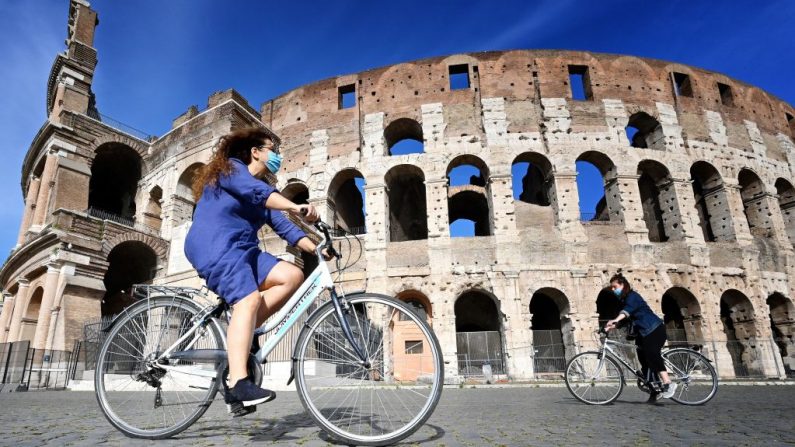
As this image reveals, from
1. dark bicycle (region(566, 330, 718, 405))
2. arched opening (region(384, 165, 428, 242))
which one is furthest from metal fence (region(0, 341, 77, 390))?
dark bicycle (region(566, 330, 718, 405))

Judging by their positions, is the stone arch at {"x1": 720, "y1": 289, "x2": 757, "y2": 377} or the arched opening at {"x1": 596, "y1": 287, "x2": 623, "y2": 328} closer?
the stone arch at {"x1": 720, "y1": 289, "x2": 757, "y2": 377}

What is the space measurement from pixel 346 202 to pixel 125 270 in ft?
29.5

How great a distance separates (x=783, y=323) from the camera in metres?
17.0

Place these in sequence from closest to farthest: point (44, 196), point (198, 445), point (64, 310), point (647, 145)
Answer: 1. point (198, 445)
2. point (64, 310)
3. point (44, 196)
4. point (647, 145)

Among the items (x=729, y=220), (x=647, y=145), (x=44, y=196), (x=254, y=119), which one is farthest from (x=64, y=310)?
(x=729, y=220)

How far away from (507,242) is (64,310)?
1359cm

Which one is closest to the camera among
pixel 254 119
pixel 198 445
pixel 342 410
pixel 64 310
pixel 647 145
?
pixel 198 445

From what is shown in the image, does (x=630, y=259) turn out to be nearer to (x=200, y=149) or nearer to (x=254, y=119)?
(x=254, y=119)

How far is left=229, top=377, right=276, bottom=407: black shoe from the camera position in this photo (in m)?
2.03

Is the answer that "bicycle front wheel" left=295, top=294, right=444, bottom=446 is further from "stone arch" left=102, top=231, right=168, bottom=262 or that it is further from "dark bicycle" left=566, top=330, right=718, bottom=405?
"stone arch" left=102, top=231, right=168, bottom=262

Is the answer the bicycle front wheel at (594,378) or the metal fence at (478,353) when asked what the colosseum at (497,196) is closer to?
the metal fence at (478,353)

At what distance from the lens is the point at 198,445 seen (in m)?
2.06

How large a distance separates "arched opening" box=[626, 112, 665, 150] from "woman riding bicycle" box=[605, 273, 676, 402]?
50.1 feet

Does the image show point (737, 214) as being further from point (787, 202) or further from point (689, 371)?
point (689, 371)
